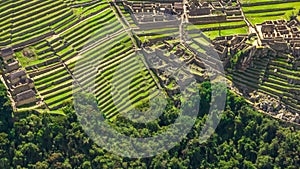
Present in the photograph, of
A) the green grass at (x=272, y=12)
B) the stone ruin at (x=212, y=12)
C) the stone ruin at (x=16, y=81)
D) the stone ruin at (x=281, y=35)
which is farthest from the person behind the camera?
the green grass at (x=272, y=12)

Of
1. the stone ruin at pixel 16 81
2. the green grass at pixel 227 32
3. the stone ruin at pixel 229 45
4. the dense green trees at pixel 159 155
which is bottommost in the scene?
the dense green trees at pixel 159 155

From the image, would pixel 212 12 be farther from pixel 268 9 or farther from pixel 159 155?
pixel 159 155

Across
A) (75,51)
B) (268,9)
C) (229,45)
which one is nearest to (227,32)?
(229,45)

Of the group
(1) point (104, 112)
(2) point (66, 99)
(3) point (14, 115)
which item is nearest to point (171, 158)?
(1) point (104, 112)

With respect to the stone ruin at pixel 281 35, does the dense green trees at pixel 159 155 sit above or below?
below

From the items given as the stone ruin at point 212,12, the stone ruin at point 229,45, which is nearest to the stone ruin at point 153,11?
the stone ruin at point 212,12

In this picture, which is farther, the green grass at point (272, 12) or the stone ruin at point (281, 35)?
the green grass at point (272, 12)

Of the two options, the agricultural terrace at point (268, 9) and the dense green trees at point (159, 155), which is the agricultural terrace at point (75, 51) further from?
the agricultural terrace at point (268, 9)

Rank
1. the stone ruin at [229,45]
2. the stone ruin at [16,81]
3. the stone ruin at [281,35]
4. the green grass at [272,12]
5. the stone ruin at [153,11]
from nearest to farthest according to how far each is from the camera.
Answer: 1. the stone ruin at [16,81]
2. the stone ruin at [281,35]
3. the stone ruin at [229,45]
4. the stone ruin at [153,11]
5. the green grass at [272,12]
